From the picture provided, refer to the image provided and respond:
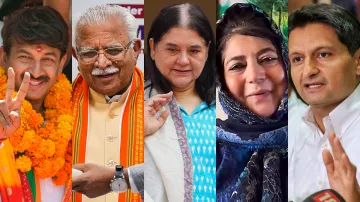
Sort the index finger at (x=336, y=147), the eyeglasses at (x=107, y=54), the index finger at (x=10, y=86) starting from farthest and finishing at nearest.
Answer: the eyeglasses at (x=107, y=54)
the index finger at (x=336, y=147)
the index finger at (x=10, y=86)

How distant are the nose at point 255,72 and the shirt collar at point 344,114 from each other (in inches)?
25.0

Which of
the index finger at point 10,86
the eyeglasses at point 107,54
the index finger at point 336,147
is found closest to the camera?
the index finger at point 10,86

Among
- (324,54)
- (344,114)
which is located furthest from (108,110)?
(344,114)

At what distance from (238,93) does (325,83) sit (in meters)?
0.71

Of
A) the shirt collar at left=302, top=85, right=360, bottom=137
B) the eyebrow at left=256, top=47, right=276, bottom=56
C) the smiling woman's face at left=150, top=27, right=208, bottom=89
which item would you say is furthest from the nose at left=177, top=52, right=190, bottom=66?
the shirt collar at left=302, top=85, right=360, bottom=137

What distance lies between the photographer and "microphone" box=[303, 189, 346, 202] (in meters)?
4.79

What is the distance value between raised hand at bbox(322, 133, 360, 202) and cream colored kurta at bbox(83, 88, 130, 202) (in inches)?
66.8

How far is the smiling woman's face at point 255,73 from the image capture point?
495cm

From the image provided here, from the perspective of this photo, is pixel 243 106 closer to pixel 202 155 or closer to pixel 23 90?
pixel 202 155

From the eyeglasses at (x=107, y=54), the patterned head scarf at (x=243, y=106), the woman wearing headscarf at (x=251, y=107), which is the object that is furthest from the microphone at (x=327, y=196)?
the eyeglasses at (x=107, y=54)

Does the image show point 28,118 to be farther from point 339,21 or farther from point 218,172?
point 339,21

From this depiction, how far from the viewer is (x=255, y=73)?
4.93 meters

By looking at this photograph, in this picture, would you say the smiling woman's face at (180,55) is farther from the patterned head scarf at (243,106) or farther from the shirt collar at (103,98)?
the shirt collar at (103,98)

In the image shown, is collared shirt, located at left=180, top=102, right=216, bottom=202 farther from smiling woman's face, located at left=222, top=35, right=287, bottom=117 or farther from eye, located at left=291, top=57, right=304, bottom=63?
eye, located at left=291, top=57, right=304, bottom=63
